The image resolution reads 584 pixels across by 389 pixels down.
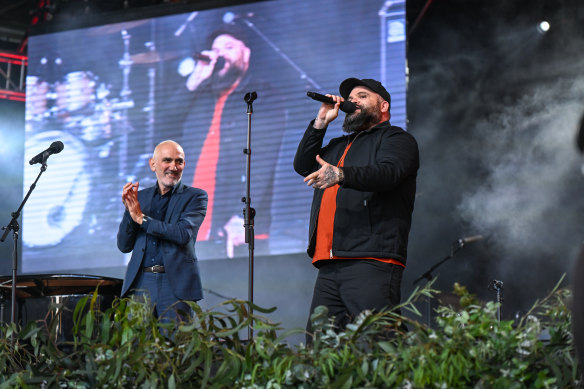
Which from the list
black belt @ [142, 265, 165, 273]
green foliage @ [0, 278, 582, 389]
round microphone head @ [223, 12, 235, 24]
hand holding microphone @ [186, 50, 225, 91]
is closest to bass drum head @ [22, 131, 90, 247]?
hand holding microphone @ [186, 50, 225, 91]

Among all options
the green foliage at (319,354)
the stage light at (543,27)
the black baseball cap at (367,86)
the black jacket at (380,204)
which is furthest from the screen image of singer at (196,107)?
the green foliage at (319,354)

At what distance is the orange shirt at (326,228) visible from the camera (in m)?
2.68

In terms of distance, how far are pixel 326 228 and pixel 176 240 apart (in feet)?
3.58

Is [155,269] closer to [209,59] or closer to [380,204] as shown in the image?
[380,204]

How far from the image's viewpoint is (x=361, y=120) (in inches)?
115

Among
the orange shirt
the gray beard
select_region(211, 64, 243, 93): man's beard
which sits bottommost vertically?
the orange shirt

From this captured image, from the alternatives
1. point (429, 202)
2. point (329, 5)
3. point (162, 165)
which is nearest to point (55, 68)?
point (329, 5)

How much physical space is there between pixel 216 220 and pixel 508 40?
3075 mm

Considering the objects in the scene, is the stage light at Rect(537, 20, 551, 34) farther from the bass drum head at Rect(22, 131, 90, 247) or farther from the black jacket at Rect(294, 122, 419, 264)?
the bass drum head at Rect(22, 131, 90, 247)

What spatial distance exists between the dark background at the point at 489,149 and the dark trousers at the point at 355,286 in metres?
3.42

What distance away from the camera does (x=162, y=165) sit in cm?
386

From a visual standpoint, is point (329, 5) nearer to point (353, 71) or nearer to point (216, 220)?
point (353, 71)

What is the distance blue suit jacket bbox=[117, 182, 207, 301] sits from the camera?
3.52m

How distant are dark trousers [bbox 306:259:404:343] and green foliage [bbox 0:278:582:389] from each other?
3.58 ft
